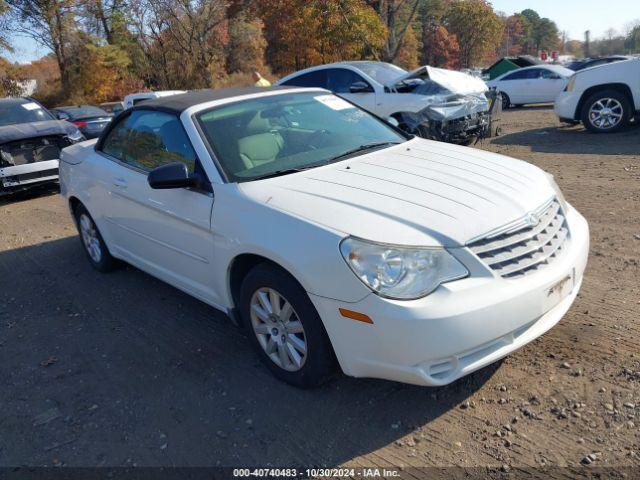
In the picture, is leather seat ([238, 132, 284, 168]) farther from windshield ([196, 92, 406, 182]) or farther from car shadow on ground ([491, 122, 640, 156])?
car shadow on ground ([491, 122, 640, 156])

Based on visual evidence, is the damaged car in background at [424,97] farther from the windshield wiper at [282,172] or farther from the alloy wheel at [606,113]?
the windshield wiper at [282,172]

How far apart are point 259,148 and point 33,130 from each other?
24.3 ft

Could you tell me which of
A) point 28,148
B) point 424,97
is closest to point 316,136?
point 424,97

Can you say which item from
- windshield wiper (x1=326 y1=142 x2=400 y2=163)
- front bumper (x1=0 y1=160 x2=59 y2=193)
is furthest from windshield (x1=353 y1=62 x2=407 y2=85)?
windshield wiper (x1=326 y1=142 x2=400 y2=163)

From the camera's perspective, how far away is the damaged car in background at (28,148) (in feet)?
29.3

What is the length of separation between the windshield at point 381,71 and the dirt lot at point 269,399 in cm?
627

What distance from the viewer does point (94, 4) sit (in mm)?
32812

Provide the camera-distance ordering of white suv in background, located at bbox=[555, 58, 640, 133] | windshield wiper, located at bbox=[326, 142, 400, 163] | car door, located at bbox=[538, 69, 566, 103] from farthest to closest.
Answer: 1. car door, located at bbox=[538, 69, 566, 103]
2. white suv in background, located at bbox=[555, 58, 640, 133]
3. windshield wiper, located at bbox=[326, 142, 400, 163]

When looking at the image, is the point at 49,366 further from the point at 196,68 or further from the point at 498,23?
the point at 498,23

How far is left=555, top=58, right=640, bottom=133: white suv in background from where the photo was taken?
9781 millimetres

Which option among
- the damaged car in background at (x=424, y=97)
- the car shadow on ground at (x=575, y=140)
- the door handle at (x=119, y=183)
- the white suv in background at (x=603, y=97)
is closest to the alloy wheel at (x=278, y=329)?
the door handle at (x=119, y=183)

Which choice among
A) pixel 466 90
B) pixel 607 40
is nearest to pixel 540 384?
pixel 466 90

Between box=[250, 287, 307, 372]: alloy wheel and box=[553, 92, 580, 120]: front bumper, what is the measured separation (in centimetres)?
931

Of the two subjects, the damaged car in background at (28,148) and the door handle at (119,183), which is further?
the damaged car in background at (28,148)
